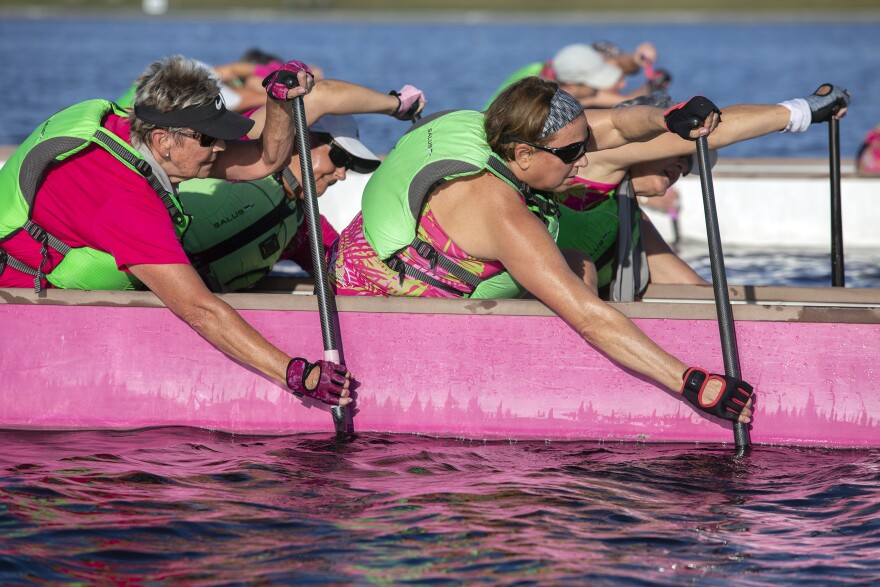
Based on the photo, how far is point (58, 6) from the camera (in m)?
89.6

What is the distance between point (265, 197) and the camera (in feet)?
17.0

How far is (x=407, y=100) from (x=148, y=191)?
1.30 m

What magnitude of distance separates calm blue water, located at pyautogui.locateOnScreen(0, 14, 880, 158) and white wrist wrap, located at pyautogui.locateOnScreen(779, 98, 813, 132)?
33.8ft

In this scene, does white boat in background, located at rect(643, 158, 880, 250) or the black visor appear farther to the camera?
white boat in background, located at rect(643, 158, 880, 250)

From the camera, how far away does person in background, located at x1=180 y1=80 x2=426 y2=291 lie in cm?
502

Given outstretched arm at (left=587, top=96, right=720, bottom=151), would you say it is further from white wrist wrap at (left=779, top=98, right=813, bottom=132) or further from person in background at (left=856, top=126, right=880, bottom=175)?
person in background at (left=856, top=126, right=880, bottom=175)

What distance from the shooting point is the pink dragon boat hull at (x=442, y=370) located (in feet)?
14.5

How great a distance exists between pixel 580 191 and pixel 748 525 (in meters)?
1.79

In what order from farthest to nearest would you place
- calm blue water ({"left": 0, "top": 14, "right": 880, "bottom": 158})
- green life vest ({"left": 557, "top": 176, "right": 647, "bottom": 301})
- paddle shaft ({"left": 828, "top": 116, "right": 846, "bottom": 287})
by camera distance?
calm blue water ({"left": 0, "top": 14, "right": 880, "bottom": 158}) < paddle shaft ({"left": 828, "top": 116, "right": 846, "bottom": 287}) < green life vest ({"left": 557, "top": 176, "right": 647, "bottom": 301})

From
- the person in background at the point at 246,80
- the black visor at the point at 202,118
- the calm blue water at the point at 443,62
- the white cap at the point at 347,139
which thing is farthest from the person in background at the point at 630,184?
the calm blue water at the point at 443,62

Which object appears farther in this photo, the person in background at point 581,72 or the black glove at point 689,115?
the person in background at point 581,72

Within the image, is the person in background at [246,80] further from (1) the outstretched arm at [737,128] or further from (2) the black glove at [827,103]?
(2) the black glove at [827,103]

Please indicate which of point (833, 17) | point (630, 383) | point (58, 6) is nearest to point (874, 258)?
point (630, 383)

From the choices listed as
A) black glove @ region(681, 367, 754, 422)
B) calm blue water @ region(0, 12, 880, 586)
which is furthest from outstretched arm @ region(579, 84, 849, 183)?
calm blue water @ region(0, 12, 880, 586)
